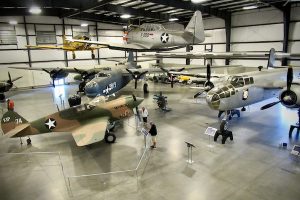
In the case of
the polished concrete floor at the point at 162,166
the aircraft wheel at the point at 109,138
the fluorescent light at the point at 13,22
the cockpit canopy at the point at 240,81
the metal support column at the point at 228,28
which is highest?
the fluorescent light at the point at 13,22

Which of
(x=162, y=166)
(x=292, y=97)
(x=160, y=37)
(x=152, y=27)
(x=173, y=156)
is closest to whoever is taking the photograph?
(x=162, y=166)

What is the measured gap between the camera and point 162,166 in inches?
387

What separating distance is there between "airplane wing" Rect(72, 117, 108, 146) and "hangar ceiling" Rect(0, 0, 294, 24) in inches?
505

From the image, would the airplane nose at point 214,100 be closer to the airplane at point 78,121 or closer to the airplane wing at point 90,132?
the airplane at point 78,121

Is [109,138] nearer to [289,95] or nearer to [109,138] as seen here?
[109,138]

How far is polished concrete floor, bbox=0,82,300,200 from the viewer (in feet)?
26.3

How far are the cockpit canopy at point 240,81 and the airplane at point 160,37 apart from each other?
23.2 ft

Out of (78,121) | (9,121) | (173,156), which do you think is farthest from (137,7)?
(173,156)

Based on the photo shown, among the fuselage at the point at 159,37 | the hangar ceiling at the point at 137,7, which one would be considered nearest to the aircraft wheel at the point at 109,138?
the fuselage at the point at 159,37

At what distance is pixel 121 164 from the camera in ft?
33.3

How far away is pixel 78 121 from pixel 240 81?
360 inches

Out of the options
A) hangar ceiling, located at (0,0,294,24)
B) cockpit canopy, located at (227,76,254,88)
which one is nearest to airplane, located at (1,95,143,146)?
cockpit canopy, located at (227,76,254,88)

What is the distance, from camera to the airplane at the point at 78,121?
10.7 metres

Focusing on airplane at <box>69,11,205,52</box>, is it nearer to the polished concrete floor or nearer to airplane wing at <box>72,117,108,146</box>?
the polished concrete floor
